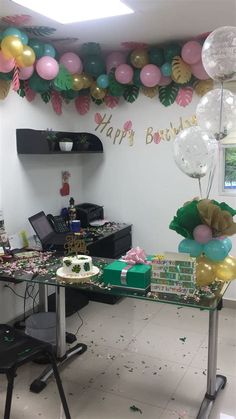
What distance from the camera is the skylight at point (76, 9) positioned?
241cm

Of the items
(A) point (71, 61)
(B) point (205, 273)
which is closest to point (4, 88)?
(A) point (71, 61)

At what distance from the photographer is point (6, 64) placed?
9.21ft

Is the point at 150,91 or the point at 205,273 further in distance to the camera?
the point at 150,91

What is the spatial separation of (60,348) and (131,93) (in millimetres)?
2583

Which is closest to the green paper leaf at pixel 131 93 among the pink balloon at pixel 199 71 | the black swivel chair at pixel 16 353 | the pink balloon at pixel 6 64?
the pink balloon at pixel 199 71

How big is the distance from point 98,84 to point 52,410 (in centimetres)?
290

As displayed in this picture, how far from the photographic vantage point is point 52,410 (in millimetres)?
2307

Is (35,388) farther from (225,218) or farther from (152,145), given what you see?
(152,145)

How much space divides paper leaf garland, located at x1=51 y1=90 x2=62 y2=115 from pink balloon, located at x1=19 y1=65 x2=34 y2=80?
614 mm

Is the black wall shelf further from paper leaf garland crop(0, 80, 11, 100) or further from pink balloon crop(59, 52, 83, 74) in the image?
pink balloon crop(59, 52, 83, 74)

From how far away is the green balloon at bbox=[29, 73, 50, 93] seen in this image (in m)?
3.26

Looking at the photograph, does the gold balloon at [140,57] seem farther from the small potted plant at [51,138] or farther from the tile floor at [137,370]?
the tile floor at [137,370]

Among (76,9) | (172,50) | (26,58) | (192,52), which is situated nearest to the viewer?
(76,9)

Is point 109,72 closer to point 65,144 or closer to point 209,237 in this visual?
point 65,144
